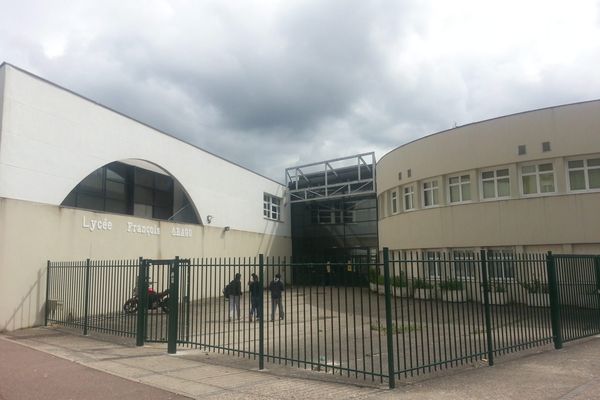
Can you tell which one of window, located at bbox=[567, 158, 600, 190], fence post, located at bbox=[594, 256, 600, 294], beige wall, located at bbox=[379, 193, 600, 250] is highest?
window, located at bbox=[567, 158, 600, 190]

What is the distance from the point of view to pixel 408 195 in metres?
24.8

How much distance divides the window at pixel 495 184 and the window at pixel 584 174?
2.41 metres

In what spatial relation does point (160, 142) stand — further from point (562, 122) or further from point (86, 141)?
point (562, 122)

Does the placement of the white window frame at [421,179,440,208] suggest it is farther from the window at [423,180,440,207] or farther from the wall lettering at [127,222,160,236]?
the wall lettering at [127,222,160,236]

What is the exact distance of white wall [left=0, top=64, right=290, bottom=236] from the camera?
14492 millimetres

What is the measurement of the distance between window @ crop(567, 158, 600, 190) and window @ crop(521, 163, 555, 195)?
0.71 meters

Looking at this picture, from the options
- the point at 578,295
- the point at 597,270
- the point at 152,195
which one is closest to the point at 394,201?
the point at 152,195

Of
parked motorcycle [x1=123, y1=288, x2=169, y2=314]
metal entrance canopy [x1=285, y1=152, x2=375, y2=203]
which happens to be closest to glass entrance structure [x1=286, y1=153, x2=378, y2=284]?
metal entrance canopy [x1=285, y1=152, x2=375, y2=203]

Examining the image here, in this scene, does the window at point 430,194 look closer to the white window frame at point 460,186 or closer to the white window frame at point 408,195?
the white window frame at point 460,186

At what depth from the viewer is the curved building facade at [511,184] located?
17.7 meters

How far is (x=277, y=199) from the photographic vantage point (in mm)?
34406

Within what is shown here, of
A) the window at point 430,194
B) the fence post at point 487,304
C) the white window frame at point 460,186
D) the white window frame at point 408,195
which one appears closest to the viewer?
the fence post at point 487,304

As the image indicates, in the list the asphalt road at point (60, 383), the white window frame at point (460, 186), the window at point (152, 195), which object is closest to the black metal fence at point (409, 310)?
the asphalt road at point (60, 383)

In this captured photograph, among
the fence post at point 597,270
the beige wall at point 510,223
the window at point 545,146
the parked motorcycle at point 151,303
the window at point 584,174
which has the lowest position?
the parked motorcycle at point 151,303
